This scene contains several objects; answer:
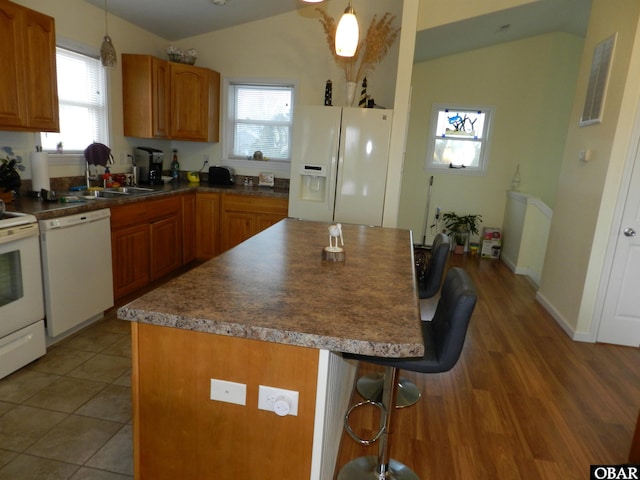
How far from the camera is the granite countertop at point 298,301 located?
1066 mm

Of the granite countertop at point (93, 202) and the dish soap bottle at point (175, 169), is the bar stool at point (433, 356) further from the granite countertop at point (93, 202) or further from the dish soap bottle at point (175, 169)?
the dish soap bottle at point (175, 169)

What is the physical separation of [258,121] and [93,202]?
96.1 inches

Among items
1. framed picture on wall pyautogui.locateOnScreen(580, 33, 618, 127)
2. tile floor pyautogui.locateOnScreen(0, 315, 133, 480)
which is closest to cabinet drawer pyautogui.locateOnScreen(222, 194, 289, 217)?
tile floor pyautogui.locateOnScreen(0, 315, 133, 480)

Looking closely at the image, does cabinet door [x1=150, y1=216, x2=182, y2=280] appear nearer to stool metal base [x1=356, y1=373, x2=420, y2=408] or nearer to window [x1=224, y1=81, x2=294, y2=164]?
window [x1=224, y1=81, x2=294, y2=164]

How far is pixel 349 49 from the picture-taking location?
2252mm

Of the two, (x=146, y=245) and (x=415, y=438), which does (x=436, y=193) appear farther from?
(x=415, y=438)

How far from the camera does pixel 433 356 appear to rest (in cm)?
148

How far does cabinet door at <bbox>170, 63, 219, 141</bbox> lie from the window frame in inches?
24.7

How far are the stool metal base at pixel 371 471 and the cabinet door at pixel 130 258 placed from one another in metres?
2.39

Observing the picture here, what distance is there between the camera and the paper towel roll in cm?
302

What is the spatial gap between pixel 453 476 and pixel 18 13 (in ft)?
11.5

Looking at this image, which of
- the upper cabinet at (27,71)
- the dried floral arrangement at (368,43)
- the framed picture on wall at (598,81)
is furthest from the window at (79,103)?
the framed picture on wall at (598,81)

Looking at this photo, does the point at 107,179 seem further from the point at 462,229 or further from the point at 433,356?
the point at 462,229

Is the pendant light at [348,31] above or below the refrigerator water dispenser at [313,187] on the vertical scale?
above
